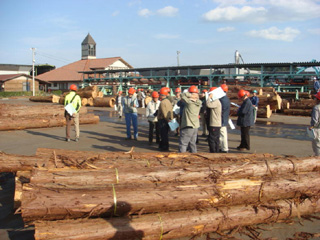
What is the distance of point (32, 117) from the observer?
51.3 ft

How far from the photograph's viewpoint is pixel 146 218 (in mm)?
4559

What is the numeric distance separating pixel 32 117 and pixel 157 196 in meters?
12.7

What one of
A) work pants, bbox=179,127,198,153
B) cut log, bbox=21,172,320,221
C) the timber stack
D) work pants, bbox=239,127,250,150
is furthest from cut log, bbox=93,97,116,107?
cut log, bbox=21,172,320,221

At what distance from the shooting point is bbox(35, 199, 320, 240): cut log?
13.6ft

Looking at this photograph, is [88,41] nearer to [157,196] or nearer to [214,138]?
[214,138]

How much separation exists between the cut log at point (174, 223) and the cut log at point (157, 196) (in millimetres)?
109

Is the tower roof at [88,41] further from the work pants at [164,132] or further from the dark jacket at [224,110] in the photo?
the dark jacket at [224,110]

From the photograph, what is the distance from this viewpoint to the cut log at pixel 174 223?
4.14 meters

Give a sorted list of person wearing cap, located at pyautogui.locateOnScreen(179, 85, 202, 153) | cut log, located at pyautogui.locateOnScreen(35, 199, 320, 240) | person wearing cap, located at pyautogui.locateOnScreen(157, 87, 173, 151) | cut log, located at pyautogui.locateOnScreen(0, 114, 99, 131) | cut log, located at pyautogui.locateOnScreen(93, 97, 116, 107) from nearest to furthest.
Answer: cut log, located at pyautogui.locateOnScreen(35, 199, 320, 240), person wearing cap, located at pyautogui.locateOnScreen(179, 85, 202, 153), person wearing cap, located at pyautogui.locateOnScreen(157, 87, 173, 151), cut log, located at pyautogui.locateOnScreen(0, 114, 99, 131), cut log, located at pyautogui.locateOnScreen(93, 97, 116, 107)

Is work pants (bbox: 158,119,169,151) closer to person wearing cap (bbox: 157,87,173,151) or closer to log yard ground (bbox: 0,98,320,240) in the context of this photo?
person wearing cap (bbox: 157,87,173,151)

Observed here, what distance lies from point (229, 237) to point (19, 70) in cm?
7773

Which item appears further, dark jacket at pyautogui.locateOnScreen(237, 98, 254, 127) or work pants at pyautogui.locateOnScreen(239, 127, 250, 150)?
work pants at pyautogui.locateOnScreen(239, 127, 250, 150)

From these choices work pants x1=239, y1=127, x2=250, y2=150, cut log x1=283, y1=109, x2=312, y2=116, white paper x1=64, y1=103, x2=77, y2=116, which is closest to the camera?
work pants x1=239, y1=127, x2=250, y2=150

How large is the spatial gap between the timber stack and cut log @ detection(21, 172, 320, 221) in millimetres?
13
